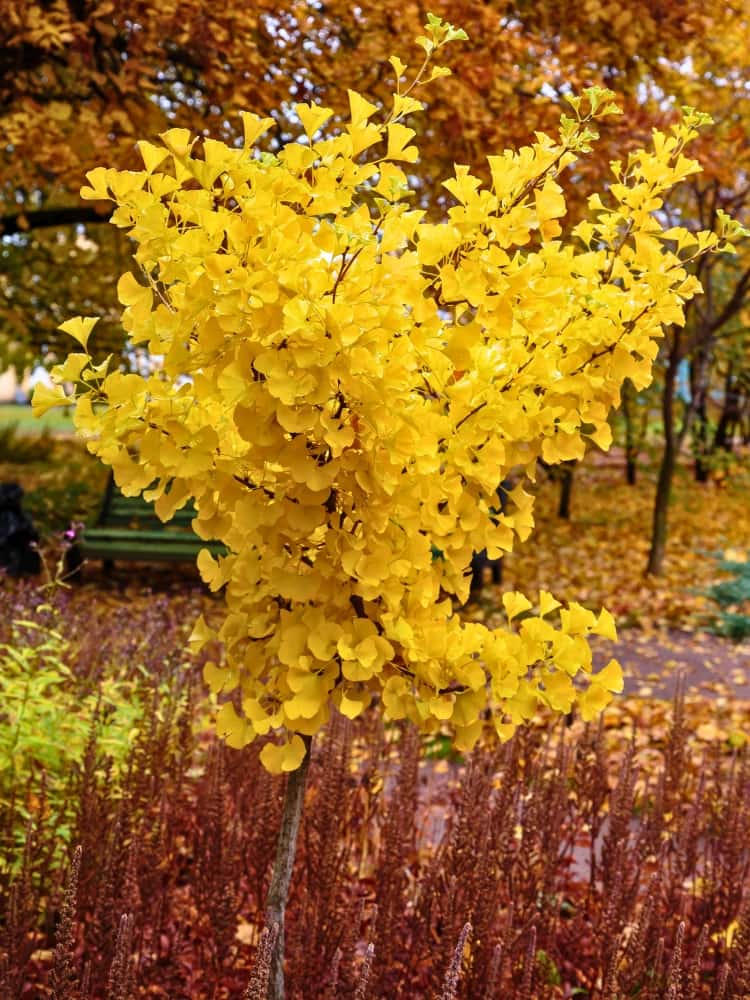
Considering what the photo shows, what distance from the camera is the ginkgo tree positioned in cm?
145

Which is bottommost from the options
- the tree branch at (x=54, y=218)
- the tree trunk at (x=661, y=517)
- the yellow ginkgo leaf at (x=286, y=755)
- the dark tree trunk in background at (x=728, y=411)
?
the yellow ginkgo leaf at (x=286, y=755)

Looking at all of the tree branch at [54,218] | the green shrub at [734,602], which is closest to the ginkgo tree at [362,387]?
the green shrub at [734,602]

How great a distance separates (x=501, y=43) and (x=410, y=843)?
520cm

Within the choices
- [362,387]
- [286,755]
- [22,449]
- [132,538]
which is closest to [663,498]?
[132,538]

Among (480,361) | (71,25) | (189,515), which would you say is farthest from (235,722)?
(189,515)

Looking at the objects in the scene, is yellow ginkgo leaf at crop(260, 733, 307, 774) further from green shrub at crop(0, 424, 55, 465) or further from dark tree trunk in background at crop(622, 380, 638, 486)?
green shrub at crop(0, 424, 55, 465)

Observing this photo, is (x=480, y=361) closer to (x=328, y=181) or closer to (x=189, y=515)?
(x=328, y=181)

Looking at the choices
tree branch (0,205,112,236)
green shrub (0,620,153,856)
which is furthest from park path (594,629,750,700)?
tree branch (0,205,112,236)

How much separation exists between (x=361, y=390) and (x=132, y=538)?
23.0ft

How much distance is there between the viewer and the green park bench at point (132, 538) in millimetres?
7809

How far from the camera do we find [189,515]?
26.6ft

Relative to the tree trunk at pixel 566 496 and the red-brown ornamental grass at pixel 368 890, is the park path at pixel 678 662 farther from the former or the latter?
the tree trunk at pixel 566 496

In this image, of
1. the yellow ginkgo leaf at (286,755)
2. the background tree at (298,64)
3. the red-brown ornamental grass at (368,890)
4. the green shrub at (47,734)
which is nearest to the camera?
the yellow ginkgo leaf at (286,755)

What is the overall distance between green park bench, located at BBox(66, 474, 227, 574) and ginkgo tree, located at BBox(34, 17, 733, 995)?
227 inches
